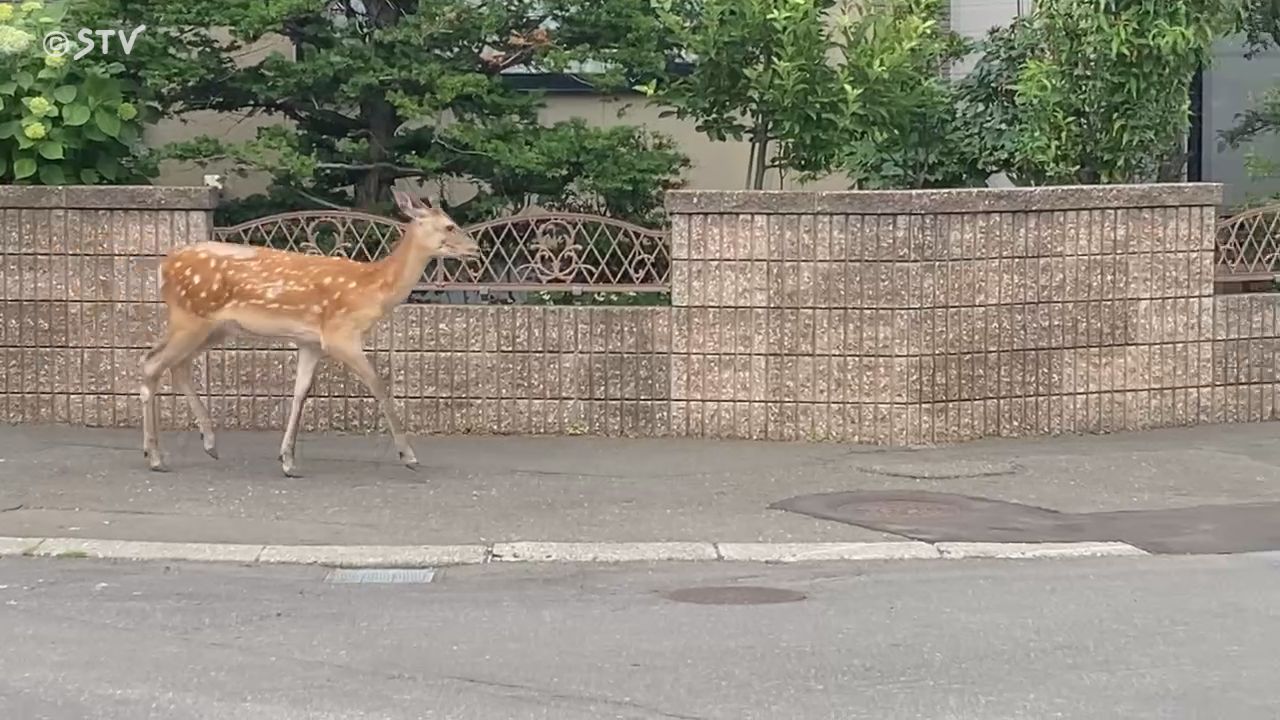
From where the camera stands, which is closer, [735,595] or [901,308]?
[735,595]

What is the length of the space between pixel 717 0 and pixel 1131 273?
342cm

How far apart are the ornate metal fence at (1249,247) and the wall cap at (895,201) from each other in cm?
107

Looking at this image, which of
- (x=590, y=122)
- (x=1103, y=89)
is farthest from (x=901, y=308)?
(x=590, y=122)

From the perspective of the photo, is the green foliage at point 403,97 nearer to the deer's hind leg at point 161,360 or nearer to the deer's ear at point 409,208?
the deer's ear at point 409,208

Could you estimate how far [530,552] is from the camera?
8.05m

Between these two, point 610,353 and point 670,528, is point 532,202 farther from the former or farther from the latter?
point 670,528

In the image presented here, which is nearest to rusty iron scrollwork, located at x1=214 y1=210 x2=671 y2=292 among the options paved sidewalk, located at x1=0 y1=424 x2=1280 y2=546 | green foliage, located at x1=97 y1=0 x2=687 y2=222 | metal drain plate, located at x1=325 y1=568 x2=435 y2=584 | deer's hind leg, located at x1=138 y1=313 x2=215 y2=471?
green foliage, located at x1=97 y1=0 x2=687 y2=222

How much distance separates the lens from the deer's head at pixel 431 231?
959cm

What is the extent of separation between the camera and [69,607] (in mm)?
7035

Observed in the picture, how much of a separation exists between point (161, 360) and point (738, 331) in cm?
371

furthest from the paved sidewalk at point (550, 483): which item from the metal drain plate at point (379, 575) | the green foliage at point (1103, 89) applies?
the green foliage at point (1103, 89)

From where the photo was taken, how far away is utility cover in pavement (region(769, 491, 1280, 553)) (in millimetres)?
8352

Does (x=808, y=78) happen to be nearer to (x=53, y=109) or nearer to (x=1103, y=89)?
(x=1103, y=89)

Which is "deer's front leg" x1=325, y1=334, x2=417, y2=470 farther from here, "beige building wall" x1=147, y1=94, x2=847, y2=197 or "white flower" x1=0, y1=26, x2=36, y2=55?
"beige building wall" x1=147, y1=94, x2=847, y2=197
